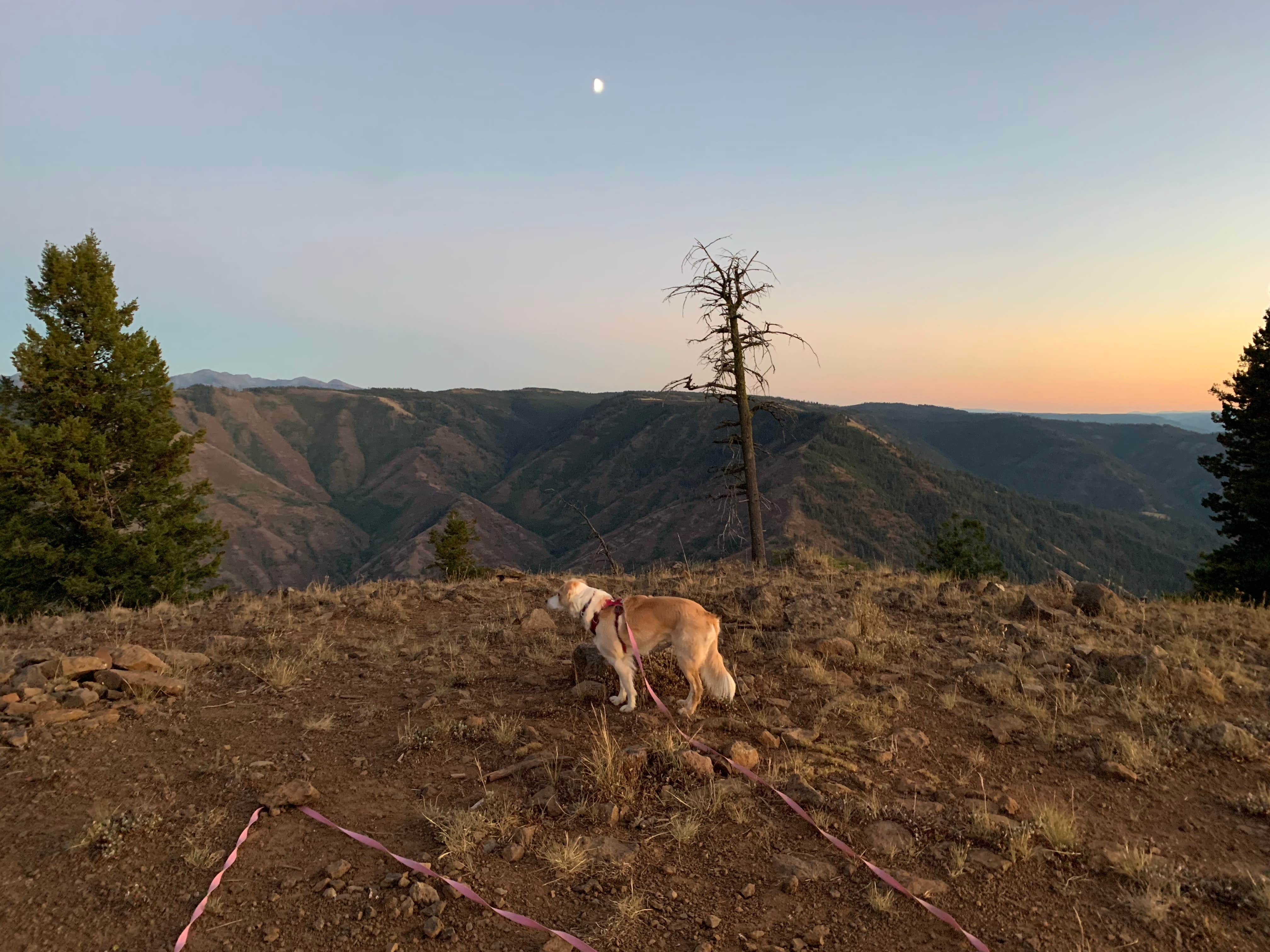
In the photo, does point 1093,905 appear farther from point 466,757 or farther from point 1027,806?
point 466,757

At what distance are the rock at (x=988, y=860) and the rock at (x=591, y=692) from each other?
10.4 ft

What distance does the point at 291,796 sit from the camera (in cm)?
413

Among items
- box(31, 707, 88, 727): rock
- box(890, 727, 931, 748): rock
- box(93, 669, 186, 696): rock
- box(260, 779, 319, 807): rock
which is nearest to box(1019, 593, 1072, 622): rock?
box(890, 727, 931, 748): rock

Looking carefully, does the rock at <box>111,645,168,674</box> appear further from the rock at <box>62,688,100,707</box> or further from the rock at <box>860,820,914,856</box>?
the rock at <box>860,820,914,856</box>

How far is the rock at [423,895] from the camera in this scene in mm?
3297

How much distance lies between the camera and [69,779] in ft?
14.4

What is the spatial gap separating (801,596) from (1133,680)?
3.96 m

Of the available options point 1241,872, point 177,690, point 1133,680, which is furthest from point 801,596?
point 177,690

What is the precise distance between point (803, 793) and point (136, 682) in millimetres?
6166

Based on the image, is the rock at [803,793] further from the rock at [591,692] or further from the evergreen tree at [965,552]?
the evergreen tree at [965,552]

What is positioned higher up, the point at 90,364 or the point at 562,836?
the point at 90,364

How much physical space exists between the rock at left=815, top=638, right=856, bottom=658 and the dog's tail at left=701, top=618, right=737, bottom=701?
2106mm

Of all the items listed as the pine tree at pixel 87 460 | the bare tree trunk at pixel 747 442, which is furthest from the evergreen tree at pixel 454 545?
the bare tree trunk at pixel 747 442

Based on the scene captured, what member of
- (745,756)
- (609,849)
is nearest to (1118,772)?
(745,756)
